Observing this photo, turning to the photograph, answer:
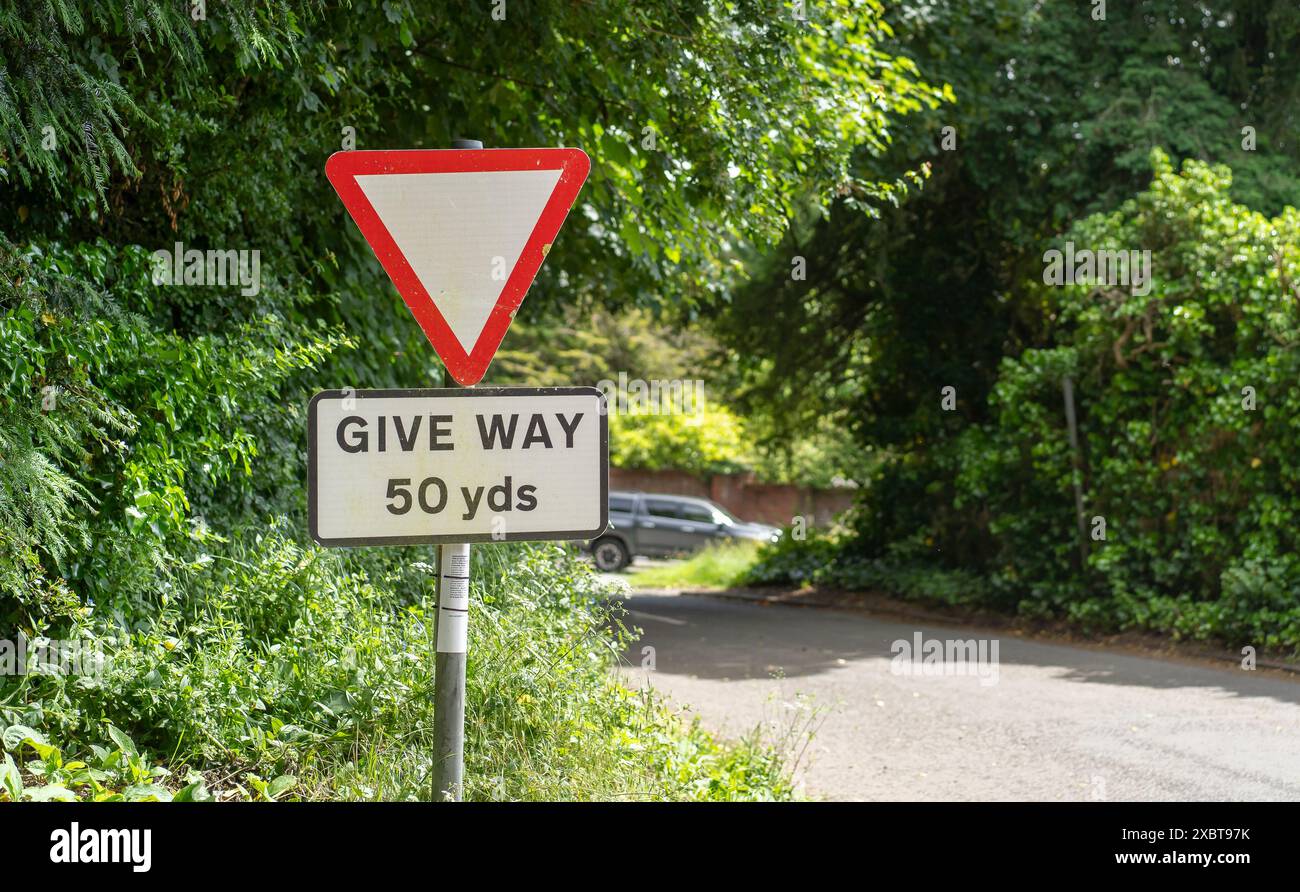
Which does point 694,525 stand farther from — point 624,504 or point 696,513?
point 624,504

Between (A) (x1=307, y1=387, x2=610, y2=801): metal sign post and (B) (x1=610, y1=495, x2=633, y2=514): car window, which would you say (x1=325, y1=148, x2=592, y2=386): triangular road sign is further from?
(B) (x1=610, y1=495, x2=633, y2=514): car window

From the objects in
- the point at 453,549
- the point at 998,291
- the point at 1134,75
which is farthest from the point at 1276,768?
the point at 998,291

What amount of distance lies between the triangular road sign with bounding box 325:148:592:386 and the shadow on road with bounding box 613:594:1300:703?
564cm

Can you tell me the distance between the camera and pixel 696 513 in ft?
90.8

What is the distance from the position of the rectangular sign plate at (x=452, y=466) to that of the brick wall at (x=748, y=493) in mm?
30287

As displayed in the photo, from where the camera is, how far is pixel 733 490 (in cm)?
→ 3522

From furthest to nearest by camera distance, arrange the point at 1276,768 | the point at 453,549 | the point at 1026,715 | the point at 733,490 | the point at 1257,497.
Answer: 1. the point at 733,490
2. the point at 1257,497
3. the point at 1026,715
4. the point at 1276,768
5. the point at 453,549

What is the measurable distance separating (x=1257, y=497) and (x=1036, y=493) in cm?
311

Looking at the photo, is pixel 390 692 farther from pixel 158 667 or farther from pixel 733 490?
pixel 733 490

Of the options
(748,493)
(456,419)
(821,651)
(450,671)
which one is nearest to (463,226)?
(456,419)

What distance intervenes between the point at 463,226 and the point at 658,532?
964 inches

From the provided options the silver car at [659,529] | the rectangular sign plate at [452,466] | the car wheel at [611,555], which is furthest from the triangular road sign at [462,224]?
the silver car at [659,529]

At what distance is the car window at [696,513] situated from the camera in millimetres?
Result: 27594

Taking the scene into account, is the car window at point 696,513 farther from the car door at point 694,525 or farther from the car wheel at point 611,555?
the car wheel at point 611,555
